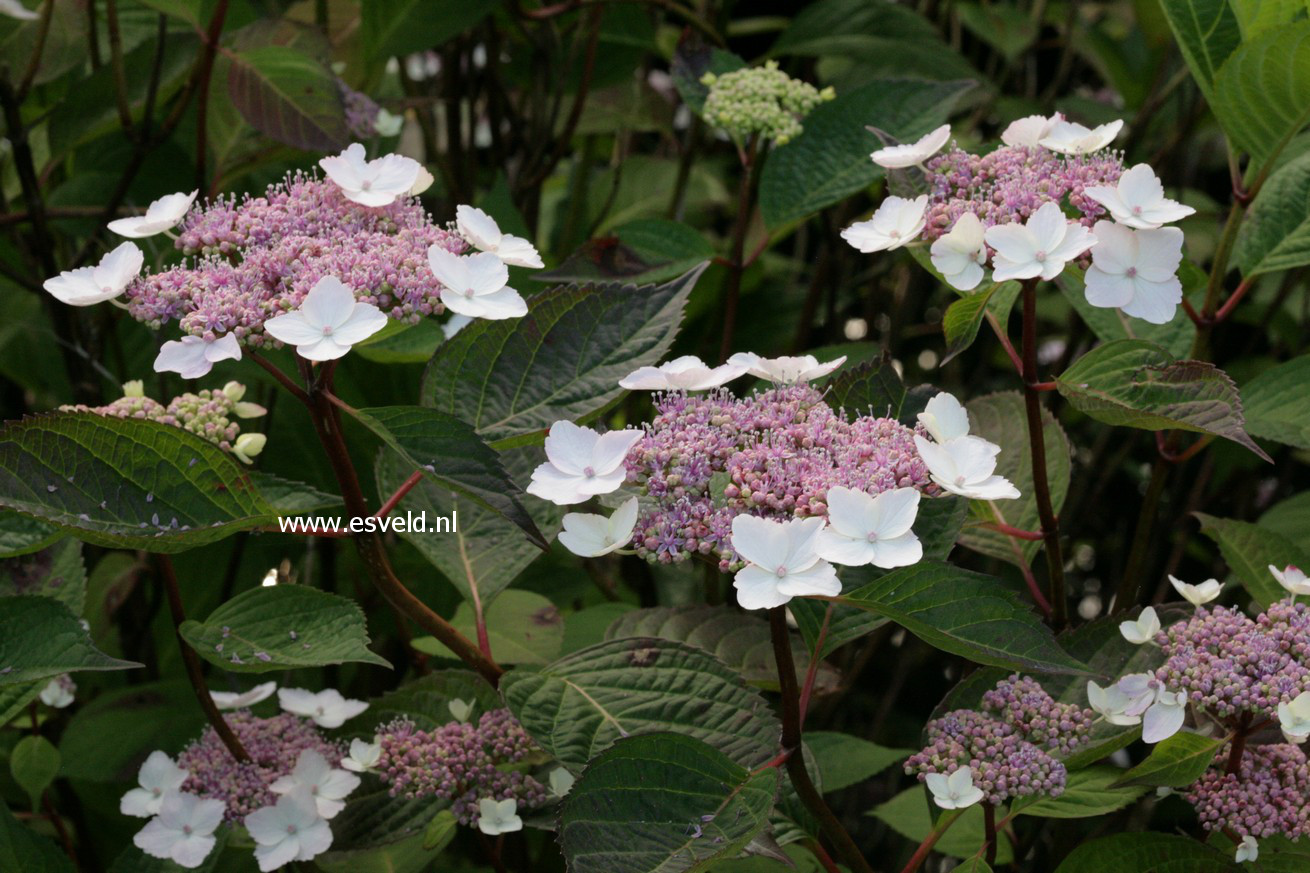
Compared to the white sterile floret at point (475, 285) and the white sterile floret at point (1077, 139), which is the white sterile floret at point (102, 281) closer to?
the white sterile floret at point (475, 285)

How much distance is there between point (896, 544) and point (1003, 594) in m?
0.10

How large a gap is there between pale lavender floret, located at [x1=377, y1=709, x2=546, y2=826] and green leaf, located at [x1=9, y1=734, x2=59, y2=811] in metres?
0.31

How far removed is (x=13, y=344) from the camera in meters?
1.73

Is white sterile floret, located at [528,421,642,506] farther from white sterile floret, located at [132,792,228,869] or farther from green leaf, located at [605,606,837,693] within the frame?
white sterile floret, located at [132,792,228,869]

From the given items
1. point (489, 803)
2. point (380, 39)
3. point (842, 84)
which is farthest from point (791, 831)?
point (842, 84)

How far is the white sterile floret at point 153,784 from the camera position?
40.9 inches

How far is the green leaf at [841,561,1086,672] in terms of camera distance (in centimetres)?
78

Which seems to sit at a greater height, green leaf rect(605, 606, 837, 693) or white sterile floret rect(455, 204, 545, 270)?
white sterile floret rect(455, 204, 545, 270)

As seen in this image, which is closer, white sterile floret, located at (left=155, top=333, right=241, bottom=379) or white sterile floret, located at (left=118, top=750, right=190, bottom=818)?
white sterile floret, located at (left=155, top=333, right=241, bottom=379)

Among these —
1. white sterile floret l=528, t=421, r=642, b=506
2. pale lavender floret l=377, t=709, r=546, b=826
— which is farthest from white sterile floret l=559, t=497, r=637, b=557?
pale lavender floret l=377, t=709, r=546, b=826

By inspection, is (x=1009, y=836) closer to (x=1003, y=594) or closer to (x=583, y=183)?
(x=1003, y=594)

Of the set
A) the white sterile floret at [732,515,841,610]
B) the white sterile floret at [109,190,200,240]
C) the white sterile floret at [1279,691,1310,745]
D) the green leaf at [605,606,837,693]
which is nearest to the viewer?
the white sterile floret at [732,515,841,610]

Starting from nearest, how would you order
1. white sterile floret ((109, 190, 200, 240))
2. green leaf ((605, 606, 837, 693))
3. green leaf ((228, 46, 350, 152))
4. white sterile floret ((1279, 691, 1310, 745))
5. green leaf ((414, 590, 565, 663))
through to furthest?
white sterile floret ((1279, 691, 1310, 745))
white sterile floret ((109, 190, 200, 240))
green leaf ((605, 606, 837, 693))
green leaf ((414, 590, 565, 663))
green leaf ((228, 46, 350, 152))

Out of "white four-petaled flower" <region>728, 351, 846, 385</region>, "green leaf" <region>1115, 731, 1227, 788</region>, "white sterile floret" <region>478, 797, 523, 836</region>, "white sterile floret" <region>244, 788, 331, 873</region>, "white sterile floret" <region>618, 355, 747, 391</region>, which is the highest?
"white sterile floret" <region>618, 355, 747, 391</region>
